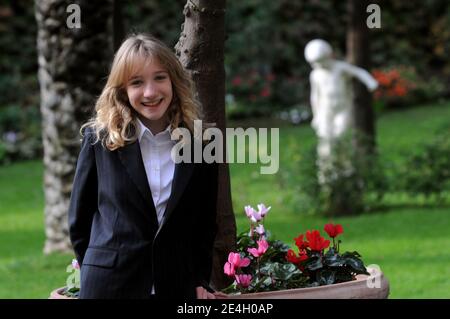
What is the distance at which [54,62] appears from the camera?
892cm

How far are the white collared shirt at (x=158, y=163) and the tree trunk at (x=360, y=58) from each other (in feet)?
31.7

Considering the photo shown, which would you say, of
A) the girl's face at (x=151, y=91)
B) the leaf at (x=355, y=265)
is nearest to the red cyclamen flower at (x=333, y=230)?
the leaf at (x=355, y=265)

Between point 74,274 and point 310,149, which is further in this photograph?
point 310,149

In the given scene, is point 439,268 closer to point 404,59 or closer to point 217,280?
point 217,280

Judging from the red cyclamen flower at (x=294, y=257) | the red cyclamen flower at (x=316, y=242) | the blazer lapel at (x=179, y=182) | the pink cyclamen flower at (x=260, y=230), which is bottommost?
the red cyclamen flower at (x=294, y=257)

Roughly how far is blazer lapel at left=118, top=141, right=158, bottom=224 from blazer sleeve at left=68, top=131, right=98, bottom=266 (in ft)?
0.44

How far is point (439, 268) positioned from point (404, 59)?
1645 cm

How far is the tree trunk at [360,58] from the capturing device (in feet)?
47.3

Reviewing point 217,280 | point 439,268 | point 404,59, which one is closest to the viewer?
point 217,280

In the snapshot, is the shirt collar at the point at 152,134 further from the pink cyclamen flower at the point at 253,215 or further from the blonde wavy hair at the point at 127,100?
the pink cyclamen flower at the point at 253,215

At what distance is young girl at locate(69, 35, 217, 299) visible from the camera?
3648mm

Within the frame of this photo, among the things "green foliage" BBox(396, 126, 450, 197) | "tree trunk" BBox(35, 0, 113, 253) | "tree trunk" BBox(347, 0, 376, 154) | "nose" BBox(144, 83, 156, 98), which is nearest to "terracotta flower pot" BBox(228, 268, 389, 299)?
"nose" BBox(144, 83, 156, 98)
